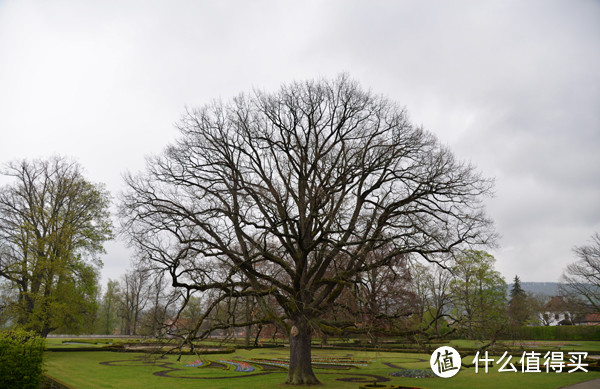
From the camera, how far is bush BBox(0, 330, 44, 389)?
1207cm

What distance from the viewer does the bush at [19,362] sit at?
12.1 m

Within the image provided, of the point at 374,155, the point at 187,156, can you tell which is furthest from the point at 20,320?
the point at 374,155

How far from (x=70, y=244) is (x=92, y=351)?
11.3m

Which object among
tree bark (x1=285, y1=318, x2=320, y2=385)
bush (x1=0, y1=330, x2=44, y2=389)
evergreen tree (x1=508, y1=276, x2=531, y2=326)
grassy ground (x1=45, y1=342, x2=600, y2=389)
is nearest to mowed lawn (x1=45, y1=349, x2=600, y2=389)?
grassy ground (x1=45, y1=342, x2=600, y2=389)

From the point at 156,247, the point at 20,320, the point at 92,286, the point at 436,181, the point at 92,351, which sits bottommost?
the point at 92,351

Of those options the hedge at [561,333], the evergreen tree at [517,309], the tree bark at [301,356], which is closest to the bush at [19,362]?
the tree bark at [301,356]

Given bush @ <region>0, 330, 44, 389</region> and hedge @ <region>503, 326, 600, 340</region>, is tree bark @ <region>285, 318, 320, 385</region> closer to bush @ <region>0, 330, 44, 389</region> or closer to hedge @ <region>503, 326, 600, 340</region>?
bush @ <region>0, 330, 44, 389</region>

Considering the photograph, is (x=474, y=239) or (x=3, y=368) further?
(x=474, y=239)

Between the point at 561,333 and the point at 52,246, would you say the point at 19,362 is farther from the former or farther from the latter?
the point at 561,333

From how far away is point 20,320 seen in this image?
31297mm

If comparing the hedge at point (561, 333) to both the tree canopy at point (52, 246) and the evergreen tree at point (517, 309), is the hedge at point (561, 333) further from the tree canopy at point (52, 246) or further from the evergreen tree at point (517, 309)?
the tree canopy at point (52, 246)

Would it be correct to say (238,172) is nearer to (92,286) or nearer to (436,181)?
(436,181)

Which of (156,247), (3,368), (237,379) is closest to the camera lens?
(3,368)

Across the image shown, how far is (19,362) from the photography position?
40.7 ft
